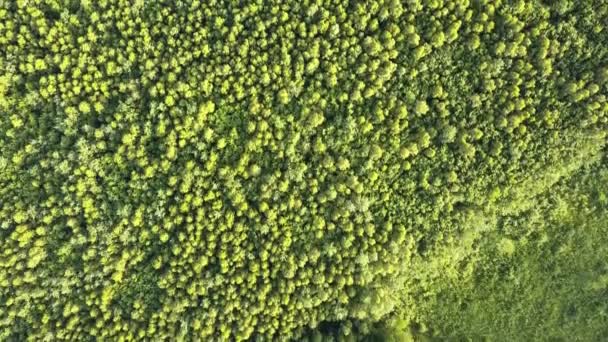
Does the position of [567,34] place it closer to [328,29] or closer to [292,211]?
[328,29]

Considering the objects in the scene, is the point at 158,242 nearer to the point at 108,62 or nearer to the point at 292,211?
the point at 292,211

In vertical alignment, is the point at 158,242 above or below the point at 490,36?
below

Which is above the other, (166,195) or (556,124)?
(166,195)

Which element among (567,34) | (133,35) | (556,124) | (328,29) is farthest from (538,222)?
(133,35)

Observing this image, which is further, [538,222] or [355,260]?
[538,222]

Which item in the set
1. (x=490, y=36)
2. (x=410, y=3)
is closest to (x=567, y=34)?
(x=490, y=36)

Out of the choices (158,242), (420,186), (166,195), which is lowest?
(420,186)
